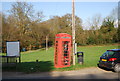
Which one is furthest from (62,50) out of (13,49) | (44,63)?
(13,49)

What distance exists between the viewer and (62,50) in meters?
10.6

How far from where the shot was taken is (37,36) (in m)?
45.3

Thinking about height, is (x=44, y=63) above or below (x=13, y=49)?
below

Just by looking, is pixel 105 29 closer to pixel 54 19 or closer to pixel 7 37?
pixel 54 19

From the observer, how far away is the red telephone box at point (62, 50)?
1045cm

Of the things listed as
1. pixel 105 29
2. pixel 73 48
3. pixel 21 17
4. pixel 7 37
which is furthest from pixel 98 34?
pixel 73 48

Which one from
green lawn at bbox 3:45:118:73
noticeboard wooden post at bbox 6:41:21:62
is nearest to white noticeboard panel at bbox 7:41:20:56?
noticeboard wooden post at bbox 6:41:21:62

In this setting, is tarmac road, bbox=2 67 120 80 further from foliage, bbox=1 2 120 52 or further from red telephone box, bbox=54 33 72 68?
foliage, bbox=1 2 120 52

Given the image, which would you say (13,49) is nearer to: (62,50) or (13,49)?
(13,49)

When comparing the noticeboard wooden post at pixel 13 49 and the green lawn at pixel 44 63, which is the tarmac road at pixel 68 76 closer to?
the green lawn at pixel 44 63

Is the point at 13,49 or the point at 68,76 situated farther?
the point at 13,49

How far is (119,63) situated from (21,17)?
34.3 m

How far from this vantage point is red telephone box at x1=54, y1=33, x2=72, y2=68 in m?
10.5

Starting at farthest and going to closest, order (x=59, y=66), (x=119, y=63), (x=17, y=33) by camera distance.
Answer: (x=17, y=33) < (x=59, y=66) < (x=119, y=63)
